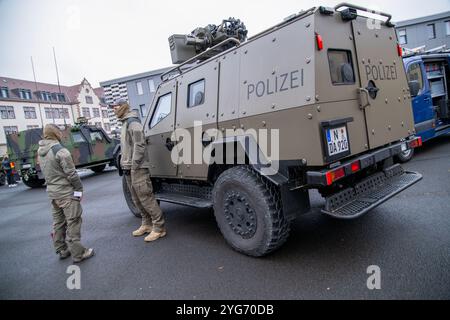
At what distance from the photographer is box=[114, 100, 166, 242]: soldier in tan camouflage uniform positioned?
371cm

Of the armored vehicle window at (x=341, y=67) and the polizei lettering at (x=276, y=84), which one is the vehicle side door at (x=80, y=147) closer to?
the polizei lettering at (x=276, y=84)

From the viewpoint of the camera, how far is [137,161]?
12.2ft

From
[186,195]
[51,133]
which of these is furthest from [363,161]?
[51,133]

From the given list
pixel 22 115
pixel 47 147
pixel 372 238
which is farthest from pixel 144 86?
pixel 372 238

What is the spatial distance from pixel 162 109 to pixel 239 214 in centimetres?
222

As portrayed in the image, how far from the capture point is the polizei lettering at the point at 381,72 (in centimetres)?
294

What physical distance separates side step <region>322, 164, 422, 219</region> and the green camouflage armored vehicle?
9.20 meters

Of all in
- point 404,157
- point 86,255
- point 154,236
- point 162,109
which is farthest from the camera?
point 404,157

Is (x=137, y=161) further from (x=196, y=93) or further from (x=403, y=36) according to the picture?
(x=403, y=36)

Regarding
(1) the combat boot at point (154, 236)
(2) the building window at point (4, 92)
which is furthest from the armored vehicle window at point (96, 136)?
(2) the building window at point (4, 92)

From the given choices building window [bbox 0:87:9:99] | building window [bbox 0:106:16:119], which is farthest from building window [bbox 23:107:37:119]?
building window [bbox 0:87:9:99]

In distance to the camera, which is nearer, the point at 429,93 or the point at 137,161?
the point at 137,161

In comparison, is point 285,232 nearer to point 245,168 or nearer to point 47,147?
point 245,168

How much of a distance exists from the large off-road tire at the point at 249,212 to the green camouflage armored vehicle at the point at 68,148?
831 cm
